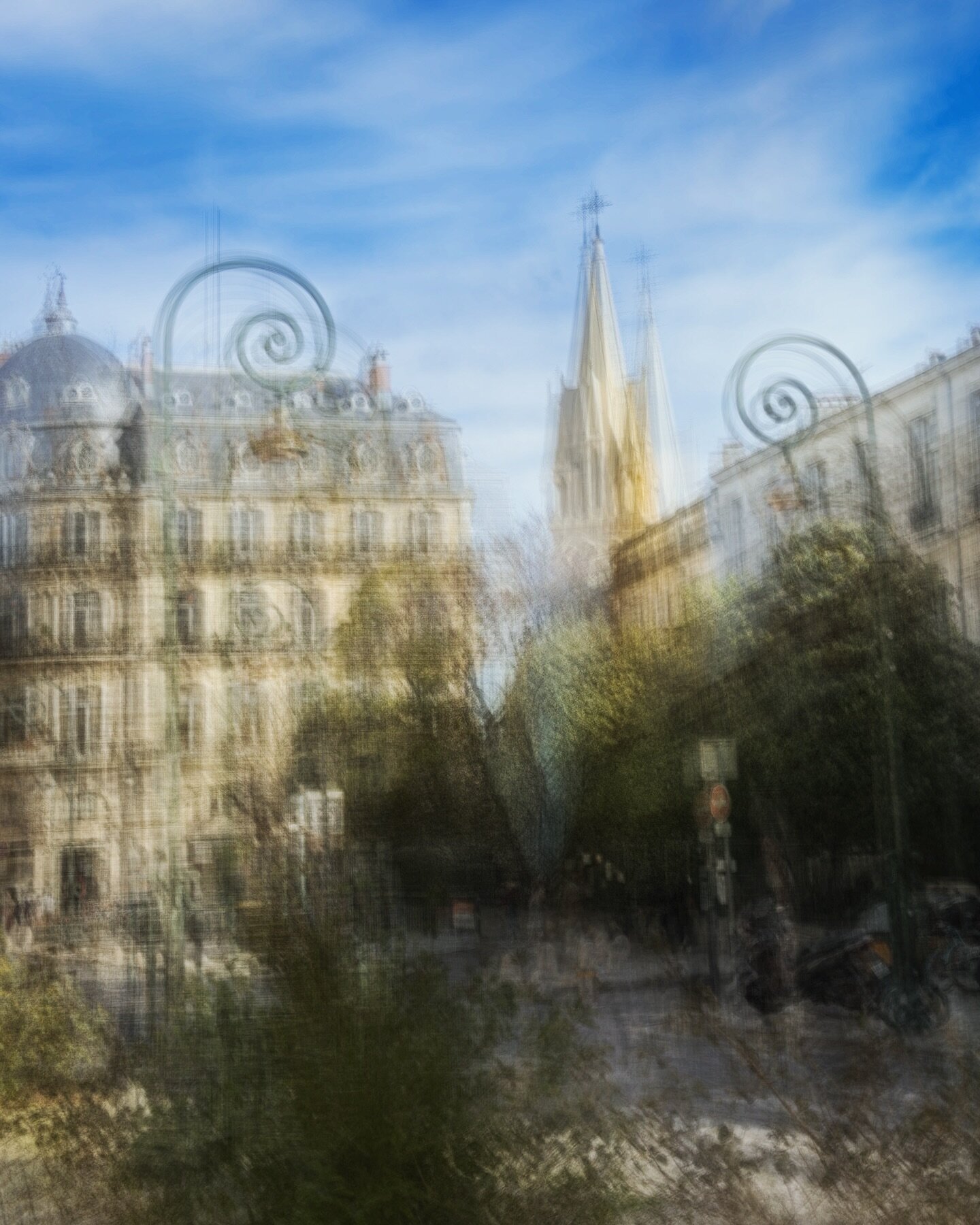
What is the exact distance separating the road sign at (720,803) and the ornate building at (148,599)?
2362 millimetres

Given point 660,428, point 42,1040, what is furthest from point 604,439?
point 42,1040

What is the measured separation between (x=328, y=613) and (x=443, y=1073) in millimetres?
1446

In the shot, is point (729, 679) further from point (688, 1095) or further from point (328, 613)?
point (688, 1095)

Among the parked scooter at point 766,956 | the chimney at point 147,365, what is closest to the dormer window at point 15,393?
the chimney at point 147,365

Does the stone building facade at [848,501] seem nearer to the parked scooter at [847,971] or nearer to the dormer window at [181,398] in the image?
the parked scooter at [847,971]

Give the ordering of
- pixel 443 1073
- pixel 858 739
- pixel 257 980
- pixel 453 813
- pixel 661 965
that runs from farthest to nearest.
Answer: pixel 858 739 → pixel 661 965 → pixel 453 813 → pixel 257 980 → pixel 443 1073

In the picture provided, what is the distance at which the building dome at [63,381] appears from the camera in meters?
3.79

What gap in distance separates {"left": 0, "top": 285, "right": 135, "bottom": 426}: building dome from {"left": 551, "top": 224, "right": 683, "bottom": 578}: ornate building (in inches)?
67.1

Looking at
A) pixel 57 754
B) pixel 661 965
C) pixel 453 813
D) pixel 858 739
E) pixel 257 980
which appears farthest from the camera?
pixel 858 739

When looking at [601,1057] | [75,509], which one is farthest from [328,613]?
[601,1057]

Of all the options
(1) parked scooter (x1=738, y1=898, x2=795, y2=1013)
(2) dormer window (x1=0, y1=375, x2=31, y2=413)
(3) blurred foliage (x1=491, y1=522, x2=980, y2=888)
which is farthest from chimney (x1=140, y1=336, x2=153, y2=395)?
(1) parked scooter (x1=738, y1=898, x2=795, y2=1013)

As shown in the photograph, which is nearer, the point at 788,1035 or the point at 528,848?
the point at 788,1035

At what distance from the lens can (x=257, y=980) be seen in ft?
9.38

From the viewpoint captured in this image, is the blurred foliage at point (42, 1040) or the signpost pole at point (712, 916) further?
the signpost pole at point (712, 916)
